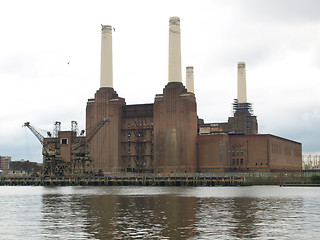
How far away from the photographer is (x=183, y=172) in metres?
157

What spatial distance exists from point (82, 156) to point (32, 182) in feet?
55.8

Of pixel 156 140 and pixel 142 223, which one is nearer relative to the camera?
pixel 142 223

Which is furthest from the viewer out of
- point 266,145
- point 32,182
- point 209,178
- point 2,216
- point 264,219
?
point 266,145

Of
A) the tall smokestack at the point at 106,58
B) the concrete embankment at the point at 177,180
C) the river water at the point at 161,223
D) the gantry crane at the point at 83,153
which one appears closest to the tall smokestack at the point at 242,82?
the tall smokestack at the point at 106,58

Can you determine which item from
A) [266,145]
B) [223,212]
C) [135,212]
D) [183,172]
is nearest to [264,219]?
[223,212]

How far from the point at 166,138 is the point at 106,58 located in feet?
116

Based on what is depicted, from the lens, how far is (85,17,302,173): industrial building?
523ft

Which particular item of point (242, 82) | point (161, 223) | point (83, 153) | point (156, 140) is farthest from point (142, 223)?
point (242, 82)

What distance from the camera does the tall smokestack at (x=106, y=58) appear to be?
17175 centimetres

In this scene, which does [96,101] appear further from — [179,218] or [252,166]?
[179,218]

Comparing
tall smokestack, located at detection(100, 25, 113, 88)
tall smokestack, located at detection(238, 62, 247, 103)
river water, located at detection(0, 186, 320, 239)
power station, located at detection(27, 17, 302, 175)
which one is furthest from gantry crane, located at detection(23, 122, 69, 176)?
river water, located at detection(0, 186, 320, 239)

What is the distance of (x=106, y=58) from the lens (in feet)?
563

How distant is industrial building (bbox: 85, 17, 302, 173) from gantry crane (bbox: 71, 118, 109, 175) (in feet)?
7.94

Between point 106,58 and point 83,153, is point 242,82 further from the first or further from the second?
point 83,153
